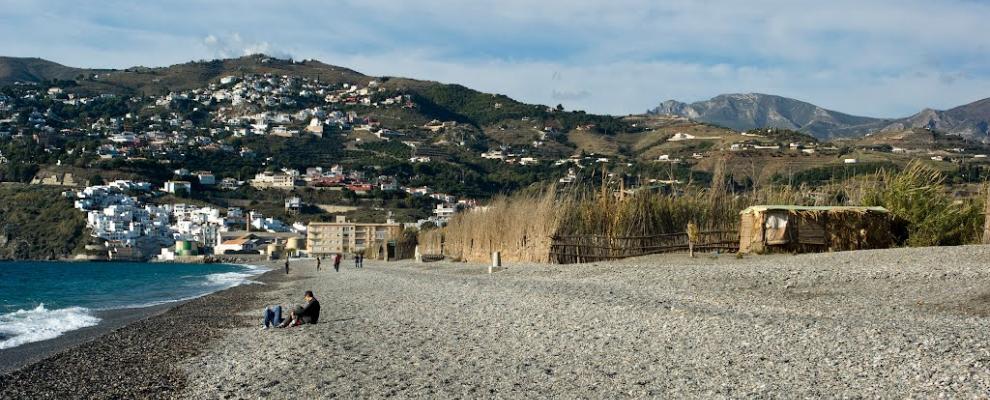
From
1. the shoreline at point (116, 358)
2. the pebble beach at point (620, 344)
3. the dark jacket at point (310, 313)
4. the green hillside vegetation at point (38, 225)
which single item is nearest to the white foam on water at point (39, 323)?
the shoreline at point (116, 358)

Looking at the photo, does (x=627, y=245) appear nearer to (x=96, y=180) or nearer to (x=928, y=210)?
(x=928, y=210)

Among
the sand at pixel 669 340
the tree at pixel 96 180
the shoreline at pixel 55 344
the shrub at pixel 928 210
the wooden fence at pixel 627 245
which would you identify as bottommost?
the shoreline at pixel 55 344

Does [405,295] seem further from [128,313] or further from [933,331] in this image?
[933,331]

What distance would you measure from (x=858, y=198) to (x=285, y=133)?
140395 millimetres

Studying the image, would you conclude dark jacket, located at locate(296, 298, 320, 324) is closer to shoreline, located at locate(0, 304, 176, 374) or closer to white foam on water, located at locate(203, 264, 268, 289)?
shoreline, located at locate(0, 304, 176, 374)

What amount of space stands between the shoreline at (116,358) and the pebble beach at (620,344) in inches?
2.1

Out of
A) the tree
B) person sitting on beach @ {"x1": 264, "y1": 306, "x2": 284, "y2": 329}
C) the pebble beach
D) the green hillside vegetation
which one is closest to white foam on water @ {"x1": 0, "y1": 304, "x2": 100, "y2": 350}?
the pebble beach

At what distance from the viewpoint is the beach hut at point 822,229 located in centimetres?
1948

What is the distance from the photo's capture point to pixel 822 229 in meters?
19.5

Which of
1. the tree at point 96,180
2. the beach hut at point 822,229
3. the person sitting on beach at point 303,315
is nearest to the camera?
the person sitting on beach at point 303,315

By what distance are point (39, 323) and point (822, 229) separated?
17.8m

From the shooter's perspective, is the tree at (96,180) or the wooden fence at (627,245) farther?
the tree at (96,180)

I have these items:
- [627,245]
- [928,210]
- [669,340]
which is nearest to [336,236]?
[627,245]

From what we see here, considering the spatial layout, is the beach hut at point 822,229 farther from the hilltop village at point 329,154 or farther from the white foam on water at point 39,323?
the hilltop village at point 329,154
